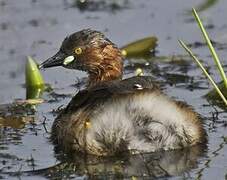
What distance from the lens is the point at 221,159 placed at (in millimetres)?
8195

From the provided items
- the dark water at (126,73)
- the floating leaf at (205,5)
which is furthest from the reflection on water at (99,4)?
the floating leaf at (205,5)

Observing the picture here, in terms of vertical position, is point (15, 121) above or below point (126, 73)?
below

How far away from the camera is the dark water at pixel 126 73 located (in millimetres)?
8047

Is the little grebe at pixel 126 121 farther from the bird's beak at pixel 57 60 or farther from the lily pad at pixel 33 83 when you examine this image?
the lily pad at pixel 33 83

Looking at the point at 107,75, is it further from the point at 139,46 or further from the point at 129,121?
the point at 139,46

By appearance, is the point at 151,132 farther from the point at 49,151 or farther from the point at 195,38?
the point at 195,38

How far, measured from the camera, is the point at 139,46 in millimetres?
11812

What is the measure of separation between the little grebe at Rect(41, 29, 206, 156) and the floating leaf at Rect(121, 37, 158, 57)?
Answer: 3205mm

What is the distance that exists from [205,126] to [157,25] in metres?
4.07

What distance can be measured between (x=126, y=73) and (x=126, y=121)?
10.9 ft

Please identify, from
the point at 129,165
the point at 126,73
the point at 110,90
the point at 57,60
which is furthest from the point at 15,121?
the point at 126,73

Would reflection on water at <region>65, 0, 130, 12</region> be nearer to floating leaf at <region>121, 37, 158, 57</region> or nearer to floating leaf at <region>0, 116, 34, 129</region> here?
floating leaf at <region>121, 37, 158, 57</region>

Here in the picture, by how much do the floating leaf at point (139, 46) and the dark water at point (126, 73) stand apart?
0.12 m

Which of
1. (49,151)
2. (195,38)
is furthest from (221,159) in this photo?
(195,38)
